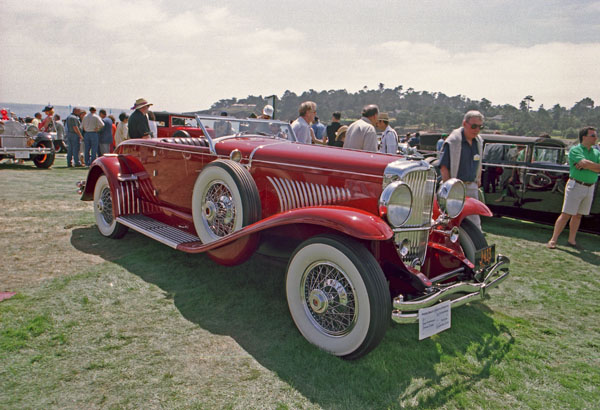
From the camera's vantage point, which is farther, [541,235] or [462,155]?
[541,235]

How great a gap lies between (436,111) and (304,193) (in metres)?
93.4

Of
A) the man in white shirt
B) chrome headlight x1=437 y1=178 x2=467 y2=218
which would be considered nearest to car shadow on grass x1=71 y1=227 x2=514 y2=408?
chrome headlight x1=437 y1=178 x2=467 y2=218

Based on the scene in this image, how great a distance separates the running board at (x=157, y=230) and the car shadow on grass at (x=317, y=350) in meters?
0.35

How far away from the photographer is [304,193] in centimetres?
354

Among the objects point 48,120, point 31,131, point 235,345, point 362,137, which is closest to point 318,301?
point 235,345

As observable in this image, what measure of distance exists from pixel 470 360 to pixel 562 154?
18.2 feet

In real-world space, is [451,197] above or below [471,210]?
above

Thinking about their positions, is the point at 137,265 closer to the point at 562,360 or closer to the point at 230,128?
the point at 230,128

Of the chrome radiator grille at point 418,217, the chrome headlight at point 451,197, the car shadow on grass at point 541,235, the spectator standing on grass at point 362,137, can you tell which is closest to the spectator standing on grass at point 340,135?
the spectator standing on grass at point 362,137

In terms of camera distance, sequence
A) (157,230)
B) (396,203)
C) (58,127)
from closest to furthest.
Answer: (396,203)
(157,230)
(58,127)

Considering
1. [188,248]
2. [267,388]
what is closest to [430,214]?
[267,388]

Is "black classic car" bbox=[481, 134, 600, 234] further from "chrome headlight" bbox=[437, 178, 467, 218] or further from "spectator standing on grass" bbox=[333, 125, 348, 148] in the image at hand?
"chrome headlight" bbox=[437, 178, 467, 218]

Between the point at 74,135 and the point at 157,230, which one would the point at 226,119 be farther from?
the point at 74,135

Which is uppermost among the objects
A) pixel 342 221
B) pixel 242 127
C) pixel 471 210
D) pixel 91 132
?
pixel 242 127
